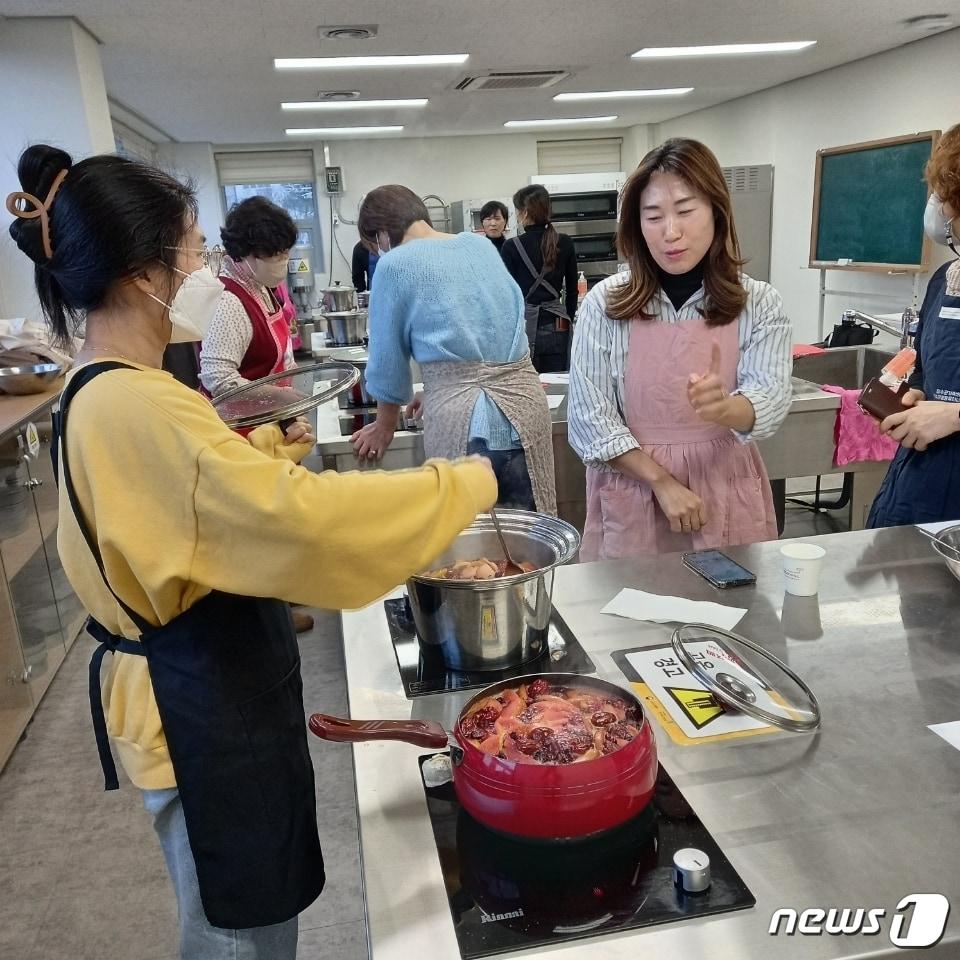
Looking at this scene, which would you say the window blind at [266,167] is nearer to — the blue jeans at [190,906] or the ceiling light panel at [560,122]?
the ceiling light panel at [560,122]

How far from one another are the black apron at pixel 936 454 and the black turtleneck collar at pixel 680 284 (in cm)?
56

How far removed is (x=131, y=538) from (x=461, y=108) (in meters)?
7.72

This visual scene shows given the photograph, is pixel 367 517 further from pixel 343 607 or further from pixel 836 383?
pixel 836 383

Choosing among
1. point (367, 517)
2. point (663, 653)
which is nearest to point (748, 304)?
point (663, 653)

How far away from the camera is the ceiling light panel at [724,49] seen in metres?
5.67

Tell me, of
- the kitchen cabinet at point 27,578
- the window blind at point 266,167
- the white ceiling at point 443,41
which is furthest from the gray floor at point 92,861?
the window blind at point 266,167

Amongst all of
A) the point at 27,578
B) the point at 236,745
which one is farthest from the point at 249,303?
the point at 236,745

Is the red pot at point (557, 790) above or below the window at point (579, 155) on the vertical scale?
below

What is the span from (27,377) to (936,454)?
9.71ft

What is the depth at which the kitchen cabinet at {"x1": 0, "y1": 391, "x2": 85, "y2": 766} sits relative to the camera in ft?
8.38

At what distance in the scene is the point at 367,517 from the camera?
84cm

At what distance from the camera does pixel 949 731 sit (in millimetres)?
978

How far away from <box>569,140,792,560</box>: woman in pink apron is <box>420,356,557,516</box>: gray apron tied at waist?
541 millimetres

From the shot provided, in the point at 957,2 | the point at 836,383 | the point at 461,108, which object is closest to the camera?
the point at 836,383
